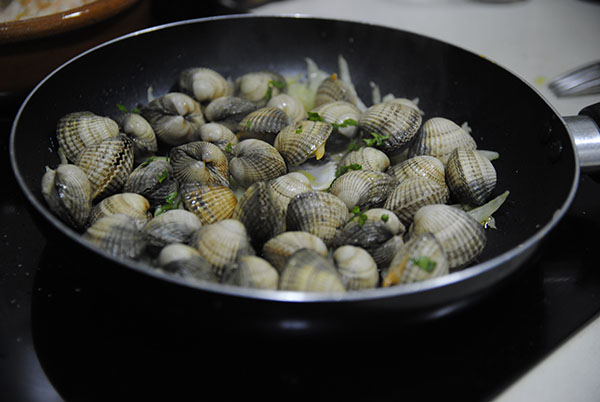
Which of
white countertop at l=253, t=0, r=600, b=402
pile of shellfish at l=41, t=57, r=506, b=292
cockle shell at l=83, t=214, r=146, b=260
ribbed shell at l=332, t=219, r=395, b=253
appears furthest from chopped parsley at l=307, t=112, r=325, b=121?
white countertop at l=253, t=0, r=600, b=402

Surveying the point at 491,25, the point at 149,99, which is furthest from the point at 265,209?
the point at 491,25

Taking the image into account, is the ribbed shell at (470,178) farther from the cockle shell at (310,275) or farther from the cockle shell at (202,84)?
the cockle shell at (202,84)

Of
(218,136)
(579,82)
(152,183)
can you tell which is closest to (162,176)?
(152,183)

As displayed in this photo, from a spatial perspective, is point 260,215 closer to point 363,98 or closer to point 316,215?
point 316,215

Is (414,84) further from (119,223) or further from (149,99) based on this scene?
(119,223)

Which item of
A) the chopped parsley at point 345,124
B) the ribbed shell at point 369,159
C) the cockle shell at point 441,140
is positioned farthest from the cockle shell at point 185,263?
the cockle shell at point 441,140

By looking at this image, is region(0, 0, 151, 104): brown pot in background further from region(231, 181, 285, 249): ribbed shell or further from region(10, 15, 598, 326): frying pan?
region(231, 181, 285, 249): ribbed shell
